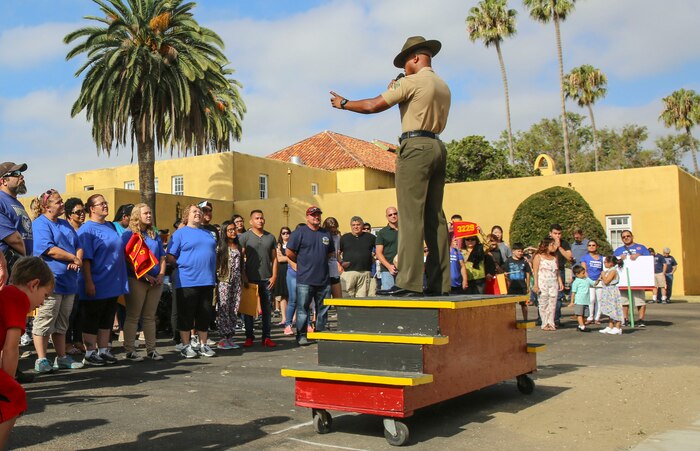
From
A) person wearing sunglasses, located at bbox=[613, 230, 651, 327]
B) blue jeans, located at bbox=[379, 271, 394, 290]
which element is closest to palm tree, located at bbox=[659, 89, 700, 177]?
person wearing sunglasses, located at bbox=[613, 230, 651, 327]

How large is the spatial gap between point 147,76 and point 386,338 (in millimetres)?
23039

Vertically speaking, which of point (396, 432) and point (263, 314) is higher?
point (263, 314)

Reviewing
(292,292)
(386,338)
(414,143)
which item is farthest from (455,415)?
→ (292,292)

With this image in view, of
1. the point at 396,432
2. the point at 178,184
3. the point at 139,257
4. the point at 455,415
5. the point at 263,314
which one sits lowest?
the point at 455,415

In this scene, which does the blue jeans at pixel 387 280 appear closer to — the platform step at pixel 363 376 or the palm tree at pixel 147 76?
the platform step at pixel 363 376

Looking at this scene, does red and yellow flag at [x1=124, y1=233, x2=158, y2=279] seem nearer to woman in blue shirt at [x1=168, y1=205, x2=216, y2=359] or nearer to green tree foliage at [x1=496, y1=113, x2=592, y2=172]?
woman in blue shirt at [x1=168, y1=205, x2=216, y2=359]

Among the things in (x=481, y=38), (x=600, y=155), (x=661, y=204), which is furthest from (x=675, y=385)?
(x=600, y=155)

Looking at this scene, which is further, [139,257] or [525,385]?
[139,257]

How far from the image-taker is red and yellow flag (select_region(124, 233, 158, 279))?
8.62 meters

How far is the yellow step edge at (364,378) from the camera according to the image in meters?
4.79

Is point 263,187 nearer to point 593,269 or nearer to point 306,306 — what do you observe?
point 593,269

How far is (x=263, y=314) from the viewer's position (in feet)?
35.0

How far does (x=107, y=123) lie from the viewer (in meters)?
26.3

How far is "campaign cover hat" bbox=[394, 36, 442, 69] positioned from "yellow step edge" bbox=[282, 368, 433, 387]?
289cm
